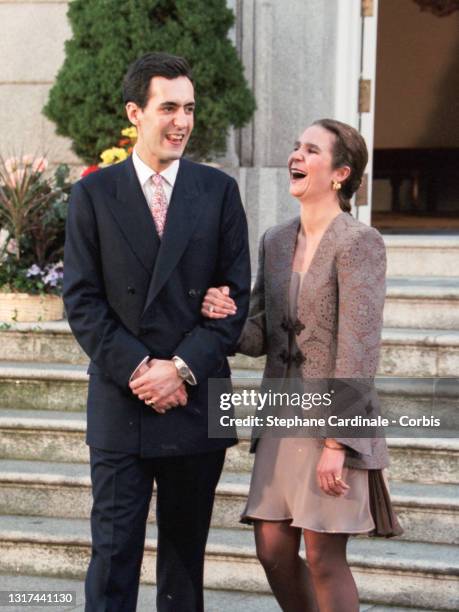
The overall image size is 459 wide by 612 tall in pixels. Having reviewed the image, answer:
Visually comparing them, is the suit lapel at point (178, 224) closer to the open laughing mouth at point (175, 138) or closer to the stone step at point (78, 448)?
the open laughing mouth at point (175, 138)

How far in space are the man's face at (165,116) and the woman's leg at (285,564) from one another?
Result: 1.13m

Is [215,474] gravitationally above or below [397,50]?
below

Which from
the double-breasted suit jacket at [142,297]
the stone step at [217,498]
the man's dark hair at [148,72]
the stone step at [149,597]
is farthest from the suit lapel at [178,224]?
the stone step at [217,498]

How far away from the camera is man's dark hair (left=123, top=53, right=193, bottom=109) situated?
375cm

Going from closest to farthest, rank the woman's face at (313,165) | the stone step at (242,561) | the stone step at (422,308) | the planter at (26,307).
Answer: the woman's face at (313,165)
the stone step at (242,561)
the stone step at (422,308)
the planter at (26,307)

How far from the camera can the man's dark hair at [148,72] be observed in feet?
12.3

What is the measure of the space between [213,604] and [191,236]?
1776 mm

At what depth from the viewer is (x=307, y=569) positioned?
390 centimetres

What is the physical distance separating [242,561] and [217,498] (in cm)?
40

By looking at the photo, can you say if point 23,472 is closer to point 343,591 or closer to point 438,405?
point 438,405

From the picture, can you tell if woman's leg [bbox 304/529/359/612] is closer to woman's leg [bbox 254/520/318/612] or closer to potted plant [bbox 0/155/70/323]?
woman's leg [bbox 254/520/318/612]

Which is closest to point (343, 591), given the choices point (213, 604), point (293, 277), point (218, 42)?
point (293, 277)

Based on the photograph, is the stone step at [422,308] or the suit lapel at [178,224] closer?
the suit lapel at [178,224]

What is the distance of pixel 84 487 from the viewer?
563 centimetres
